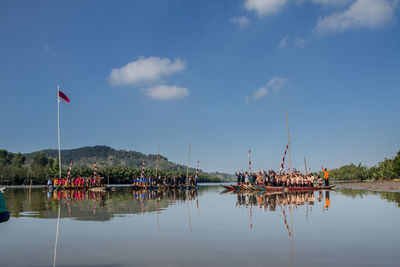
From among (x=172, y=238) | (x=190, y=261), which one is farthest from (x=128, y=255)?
(x=172, y=238)

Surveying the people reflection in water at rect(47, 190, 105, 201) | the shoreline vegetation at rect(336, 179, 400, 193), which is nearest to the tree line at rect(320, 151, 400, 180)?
the shoreline vegetation at rect(336, 179, 400, 193)

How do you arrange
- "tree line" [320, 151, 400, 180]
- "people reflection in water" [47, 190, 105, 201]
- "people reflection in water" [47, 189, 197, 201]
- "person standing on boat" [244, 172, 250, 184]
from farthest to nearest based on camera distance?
"tree line" [320, 151, 400, 180] → "person standing on boat" [244, 172, 250, 184] → "people reflection in water" [47, 189, 197, 201] → "people reflection in water" [47, 190, 105, 201]

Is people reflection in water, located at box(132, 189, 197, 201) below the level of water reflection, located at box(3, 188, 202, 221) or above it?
below

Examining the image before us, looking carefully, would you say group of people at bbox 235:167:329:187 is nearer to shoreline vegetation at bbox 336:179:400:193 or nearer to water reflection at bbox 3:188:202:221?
shoreline vegetation at bbox 336:179:400:193

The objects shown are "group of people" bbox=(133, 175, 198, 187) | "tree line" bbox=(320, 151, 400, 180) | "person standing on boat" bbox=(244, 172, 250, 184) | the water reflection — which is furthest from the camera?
"tree line" bbox=(320, 151, 400, 180)

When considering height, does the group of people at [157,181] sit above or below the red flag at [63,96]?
below

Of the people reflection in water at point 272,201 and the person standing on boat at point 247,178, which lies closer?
the people reflection in water at point 272,201

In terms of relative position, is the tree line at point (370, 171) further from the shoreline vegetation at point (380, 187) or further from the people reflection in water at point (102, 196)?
the people reflection in water at point (102, 196)

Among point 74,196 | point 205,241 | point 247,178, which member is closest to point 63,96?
point 74,196

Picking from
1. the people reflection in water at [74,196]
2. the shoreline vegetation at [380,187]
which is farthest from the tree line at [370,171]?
the people reflection in water at [74,196]

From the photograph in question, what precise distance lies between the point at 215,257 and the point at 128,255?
1.87 m

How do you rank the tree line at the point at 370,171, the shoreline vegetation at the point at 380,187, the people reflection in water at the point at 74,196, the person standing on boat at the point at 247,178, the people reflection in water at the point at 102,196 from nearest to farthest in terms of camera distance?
the people reflection in water at the point at 74,196, the people reflection in water at the point at 102,196, the shoreline vegetation at the point at 380,187, the person standing on boat at the point at 247,178, the tree line at the point at 370,171

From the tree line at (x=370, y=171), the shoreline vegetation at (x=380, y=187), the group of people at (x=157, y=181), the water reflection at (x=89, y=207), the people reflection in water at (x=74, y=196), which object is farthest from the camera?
the tree line at (x=370, y=171)

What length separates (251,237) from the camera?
9609 mm
